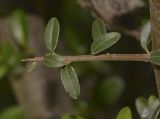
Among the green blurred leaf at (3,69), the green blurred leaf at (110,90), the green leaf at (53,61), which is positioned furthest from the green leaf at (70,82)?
the green blurred leaf at (110,90)

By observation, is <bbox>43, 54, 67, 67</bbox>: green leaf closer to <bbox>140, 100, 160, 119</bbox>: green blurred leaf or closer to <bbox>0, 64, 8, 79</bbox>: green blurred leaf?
<bbox>140, 100, 160, 119</bbox>: green blurred leaf

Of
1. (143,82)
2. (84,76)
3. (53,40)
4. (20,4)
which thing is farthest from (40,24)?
(53,40)

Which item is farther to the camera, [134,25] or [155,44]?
[134,25]

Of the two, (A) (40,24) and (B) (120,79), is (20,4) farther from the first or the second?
(B) (120,79)

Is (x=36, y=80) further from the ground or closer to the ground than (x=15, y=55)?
closer to the ground

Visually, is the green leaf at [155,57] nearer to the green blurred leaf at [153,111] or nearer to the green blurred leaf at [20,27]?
the green blurred leaf at [153,111]
